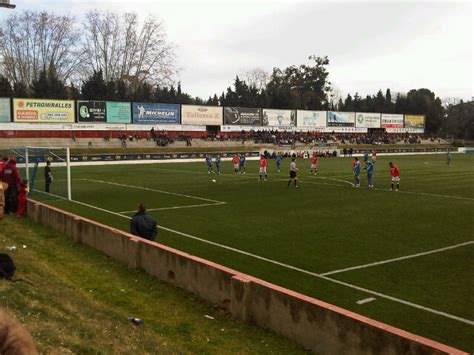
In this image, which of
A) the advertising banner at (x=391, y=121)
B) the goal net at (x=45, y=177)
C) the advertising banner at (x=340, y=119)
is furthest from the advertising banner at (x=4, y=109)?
the advertising banner at (x=391, y=121)

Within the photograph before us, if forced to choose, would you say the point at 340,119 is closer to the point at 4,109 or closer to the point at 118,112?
the point at 118,112

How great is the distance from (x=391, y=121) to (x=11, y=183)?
88966 millimetres

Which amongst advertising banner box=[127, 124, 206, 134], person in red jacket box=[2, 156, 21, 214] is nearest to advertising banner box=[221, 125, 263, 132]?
advertising banner box=[127, 124, 206, 134]

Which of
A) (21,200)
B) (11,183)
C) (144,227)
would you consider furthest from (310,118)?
(144,227)

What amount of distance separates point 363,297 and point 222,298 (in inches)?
105

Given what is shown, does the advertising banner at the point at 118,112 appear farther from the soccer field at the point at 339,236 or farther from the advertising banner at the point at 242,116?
the soccer field at the point at 339,236

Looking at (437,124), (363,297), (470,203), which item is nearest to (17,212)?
(363,297)

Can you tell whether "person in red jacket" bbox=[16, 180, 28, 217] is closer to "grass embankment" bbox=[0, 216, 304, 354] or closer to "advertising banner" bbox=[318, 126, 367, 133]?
"grass embankment" bbox=[0, 216, 304, 354]

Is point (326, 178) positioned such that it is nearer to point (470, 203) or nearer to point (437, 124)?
point (470, 203)

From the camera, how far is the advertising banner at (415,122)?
99.2 m

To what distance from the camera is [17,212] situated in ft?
56.4

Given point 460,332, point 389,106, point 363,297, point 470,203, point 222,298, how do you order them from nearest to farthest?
1. point 460,332
2. point 222,298
3. point 363,297
4. point 470,203
5. point 389,106

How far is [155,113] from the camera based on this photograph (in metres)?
66.3

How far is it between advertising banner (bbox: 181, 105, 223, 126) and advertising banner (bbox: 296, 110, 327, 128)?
52.9 feet
